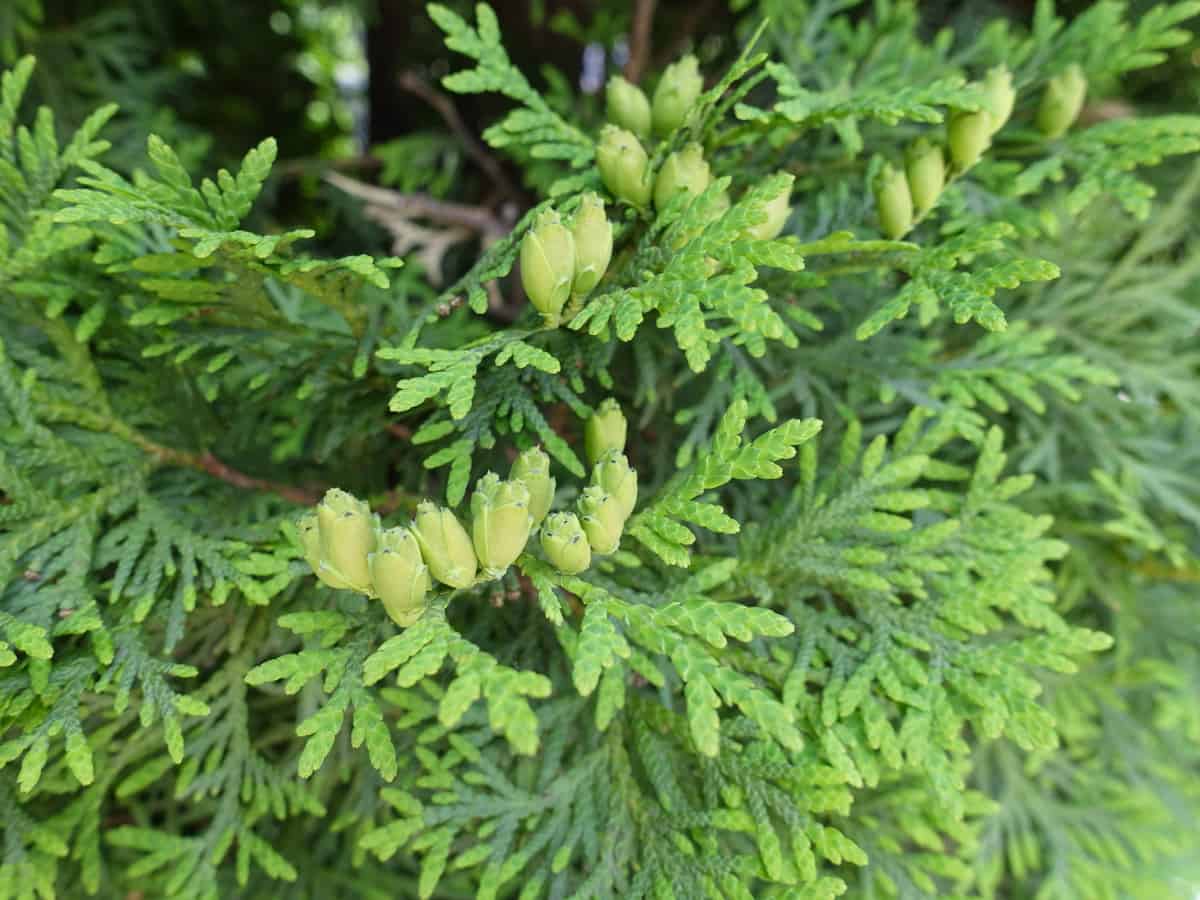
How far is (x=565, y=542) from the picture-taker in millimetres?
Result: 693

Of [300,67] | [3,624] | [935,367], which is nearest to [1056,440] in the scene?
[935,367]

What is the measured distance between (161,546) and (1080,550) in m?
1.08

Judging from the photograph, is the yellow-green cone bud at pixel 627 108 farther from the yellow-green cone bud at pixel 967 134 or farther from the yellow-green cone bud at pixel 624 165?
the yellow-green cone bud at pixel 967 134

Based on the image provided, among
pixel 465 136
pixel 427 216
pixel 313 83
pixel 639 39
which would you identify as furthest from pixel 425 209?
pixel 313 83

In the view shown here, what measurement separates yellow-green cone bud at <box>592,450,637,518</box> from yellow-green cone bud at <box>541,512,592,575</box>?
41 millimetres

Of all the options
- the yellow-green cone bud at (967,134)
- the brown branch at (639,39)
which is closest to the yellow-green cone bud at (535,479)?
the yellow-green cone bud at (967,134)

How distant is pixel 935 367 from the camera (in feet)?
3.33

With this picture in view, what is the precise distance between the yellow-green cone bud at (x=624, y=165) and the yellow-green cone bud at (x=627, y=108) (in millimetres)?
77

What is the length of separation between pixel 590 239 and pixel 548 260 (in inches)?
1.7

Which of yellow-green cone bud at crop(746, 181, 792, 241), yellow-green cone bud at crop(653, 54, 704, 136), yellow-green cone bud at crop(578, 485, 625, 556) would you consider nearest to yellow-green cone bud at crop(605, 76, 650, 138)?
yellow-green cone bud at crop(653, 54, 704, 136)

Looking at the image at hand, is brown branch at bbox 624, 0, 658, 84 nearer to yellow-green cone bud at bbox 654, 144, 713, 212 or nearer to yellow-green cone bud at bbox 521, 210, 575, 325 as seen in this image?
yellow-green cone bud at bbox 654, 144, 713, 212

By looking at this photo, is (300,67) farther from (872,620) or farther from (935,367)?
(872,620)

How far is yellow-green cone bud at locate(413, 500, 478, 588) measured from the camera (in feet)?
2.19

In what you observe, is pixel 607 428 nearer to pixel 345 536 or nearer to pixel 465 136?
pixel 345 536
